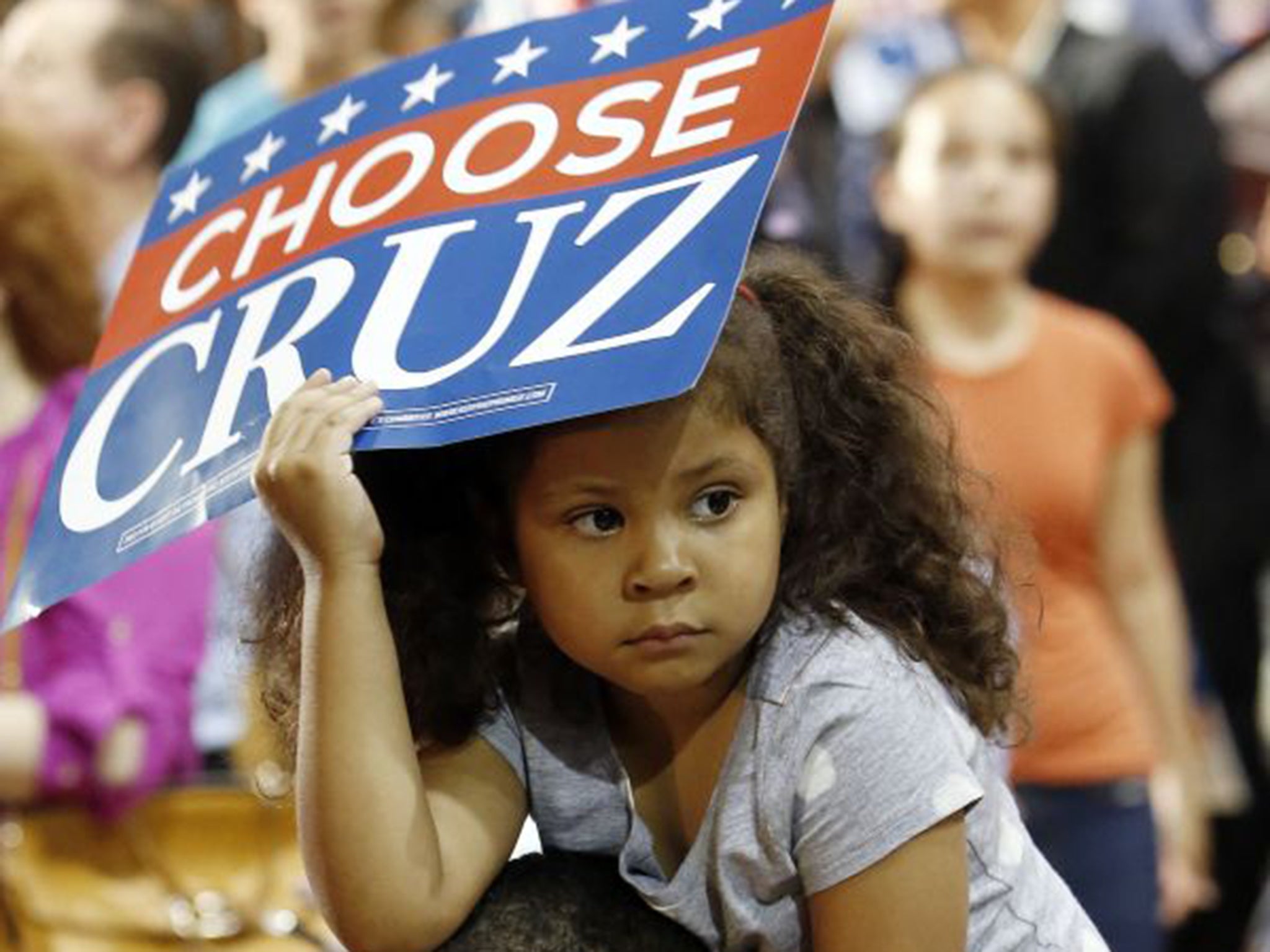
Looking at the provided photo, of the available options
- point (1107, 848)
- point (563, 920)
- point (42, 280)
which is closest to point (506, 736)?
point (563, 920)

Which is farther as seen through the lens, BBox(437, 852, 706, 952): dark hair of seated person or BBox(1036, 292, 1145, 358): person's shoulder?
BBox(1036, 292, 1145, 358): person's shoulder

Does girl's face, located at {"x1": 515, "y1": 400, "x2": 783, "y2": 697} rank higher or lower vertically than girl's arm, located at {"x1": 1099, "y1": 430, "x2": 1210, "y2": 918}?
lower

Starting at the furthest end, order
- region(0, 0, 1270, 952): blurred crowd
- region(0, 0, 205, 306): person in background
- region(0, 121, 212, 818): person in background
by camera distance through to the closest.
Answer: region(0, 0, 205, 306): person in background < region(0, 0, 1270, 952): blurred crowd < region(0, 121, 212, 818): person in background

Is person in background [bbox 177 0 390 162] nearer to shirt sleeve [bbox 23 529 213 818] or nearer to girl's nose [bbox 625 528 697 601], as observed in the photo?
shirt sleeve [bbox 23 529 213 818]

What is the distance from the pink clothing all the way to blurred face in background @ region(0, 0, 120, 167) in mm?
1488

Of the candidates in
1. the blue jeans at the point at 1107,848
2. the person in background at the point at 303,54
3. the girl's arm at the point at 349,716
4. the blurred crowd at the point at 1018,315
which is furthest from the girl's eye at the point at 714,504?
the person in background at the point at 303,54

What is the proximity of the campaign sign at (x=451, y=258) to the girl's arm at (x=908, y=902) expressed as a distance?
44cm

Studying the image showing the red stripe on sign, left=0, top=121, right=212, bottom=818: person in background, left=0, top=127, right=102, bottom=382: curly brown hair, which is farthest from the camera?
left=0, top=127, right=102, bottom=382: curly brown hair

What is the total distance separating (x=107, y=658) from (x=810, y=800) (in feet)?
4.97

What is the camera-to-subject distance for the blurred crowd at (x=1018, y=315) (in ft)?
12.0

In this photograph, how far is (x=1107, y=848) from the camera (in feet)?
13.7

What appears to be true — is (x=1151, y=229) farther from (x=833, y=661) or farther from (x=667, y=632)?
(x=667, y=632)

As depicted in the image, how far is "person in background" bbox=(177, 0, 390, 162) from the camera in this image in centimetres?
498

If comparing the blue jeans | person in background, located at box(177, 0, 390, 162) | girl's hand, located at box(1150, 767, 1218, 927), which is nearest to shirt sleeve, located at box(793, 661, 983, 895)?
the blue jeans
